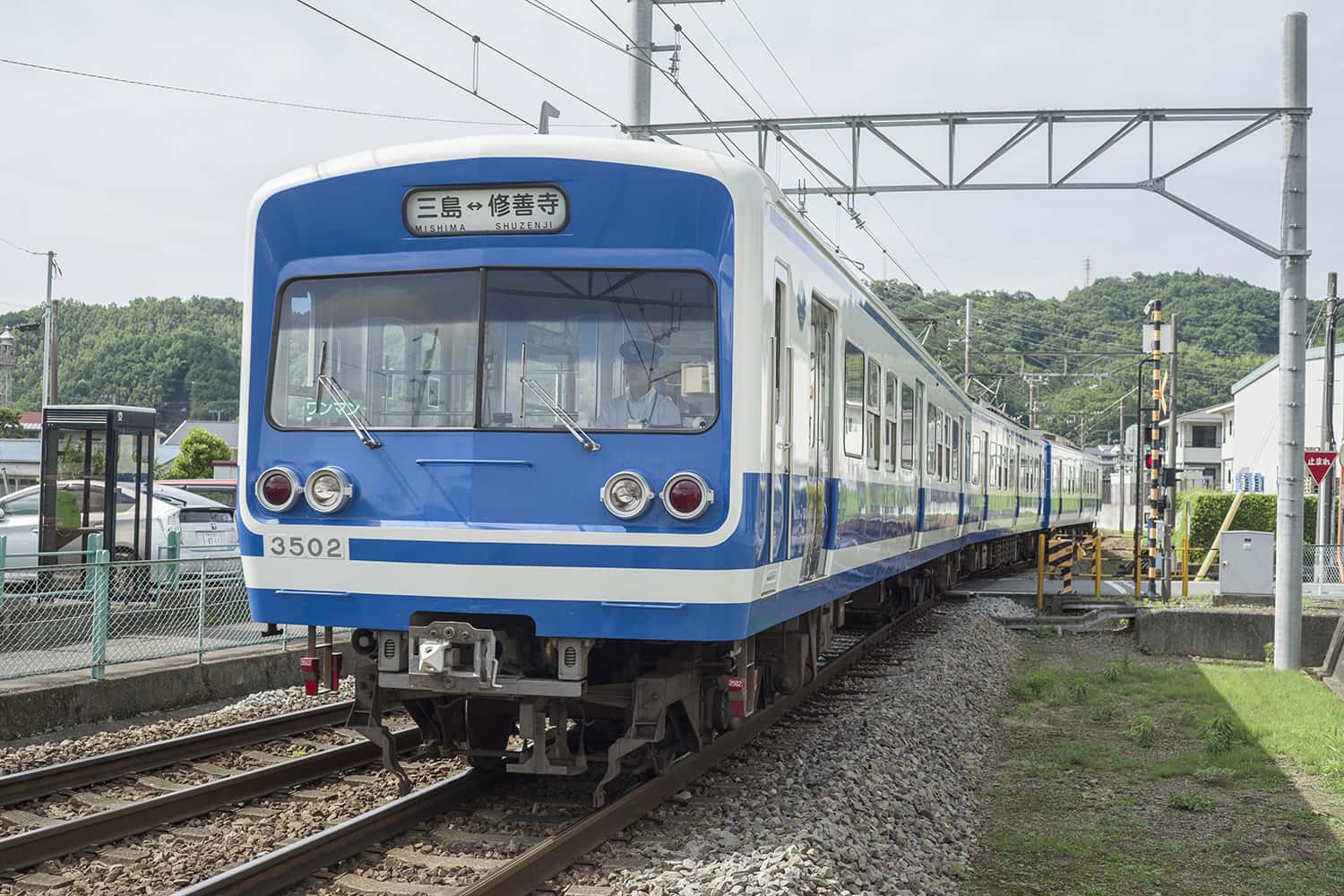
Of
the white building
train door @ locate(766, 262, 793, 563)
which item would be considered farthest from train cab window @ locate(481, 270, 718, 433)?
the white building

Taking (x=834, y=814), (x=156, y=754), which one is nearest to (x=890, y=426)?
(x=834, y=814)

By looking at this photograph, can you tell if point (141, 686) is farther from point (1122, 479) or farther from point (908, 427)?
point (1122, 479)

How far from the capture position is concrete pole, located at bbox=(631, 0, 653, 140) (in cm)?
1438

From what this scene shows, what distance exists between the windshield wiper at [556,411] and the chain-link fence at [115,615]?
4049 mm

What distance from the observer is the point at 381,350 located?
634cm

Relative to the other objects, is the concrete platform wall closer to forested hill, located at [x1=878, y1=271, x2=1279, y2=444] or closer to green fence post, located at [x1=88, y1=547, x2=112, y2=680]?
green fence post, located at [x1=88, y1=547, x2=112, y2=680]

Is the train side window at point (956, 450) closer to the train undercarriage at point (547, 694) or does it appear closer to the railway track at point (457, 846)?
the train undercarriage at point (547, 694)

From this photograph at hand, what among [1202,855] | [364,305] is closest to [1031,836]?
[1202,855]

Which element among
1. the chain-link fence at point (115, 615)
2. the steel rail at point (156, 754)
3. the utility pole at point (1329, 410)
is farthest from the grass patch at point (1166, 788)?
the utility pole at point (1329, 410)

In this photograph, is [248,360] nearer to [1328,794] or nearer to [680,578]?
[680,578]

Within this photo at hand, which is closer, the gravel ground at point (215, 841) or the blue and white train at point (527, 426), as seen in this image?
the gravel ground at point (215, 841)

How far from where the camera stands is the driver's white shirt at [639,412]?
19.9 feet

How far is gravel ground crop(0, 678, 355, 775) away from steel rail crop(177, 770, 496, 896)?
9.05 ft

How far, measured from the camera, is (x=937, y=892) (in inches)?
235
